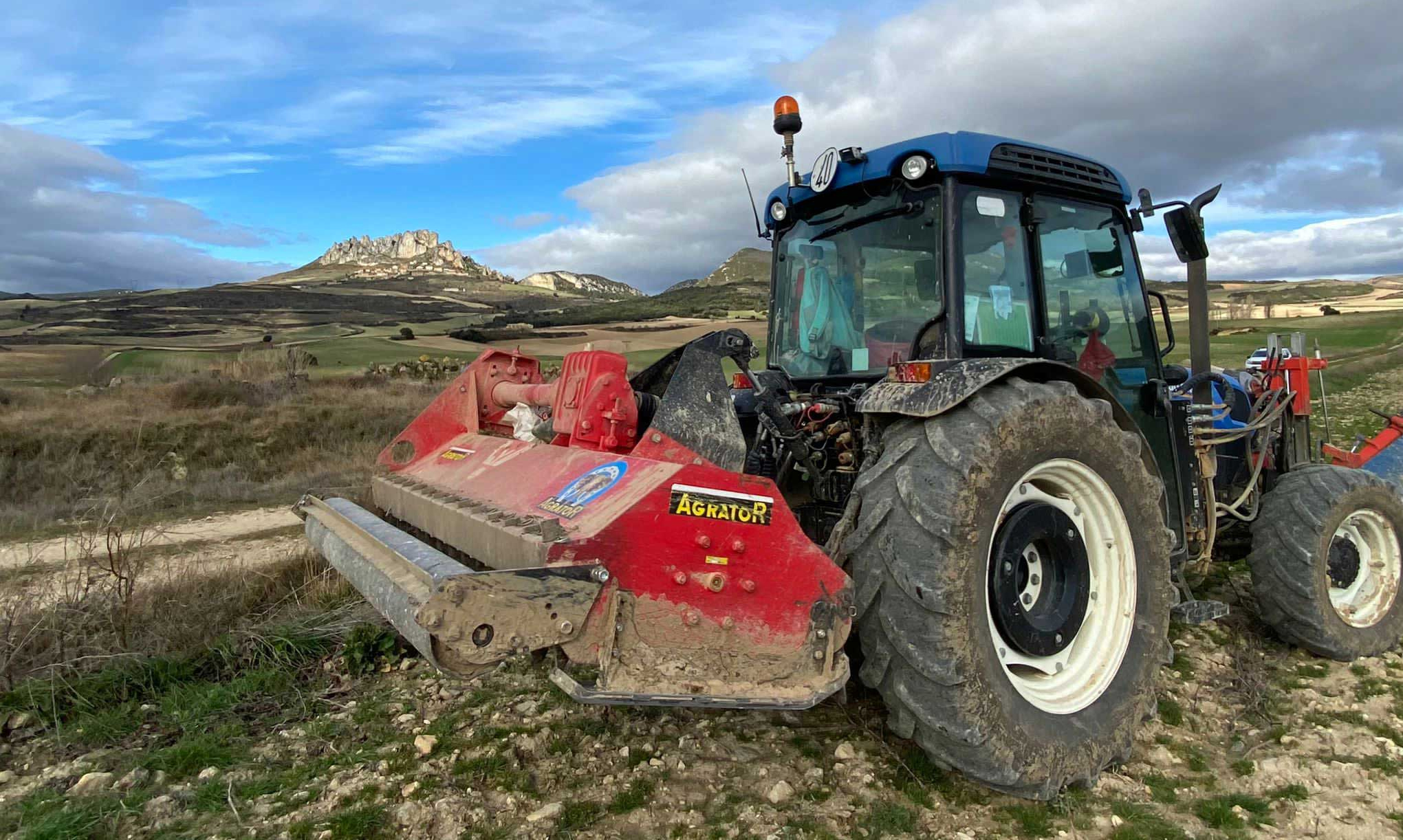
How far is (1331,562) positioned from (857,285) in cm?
314

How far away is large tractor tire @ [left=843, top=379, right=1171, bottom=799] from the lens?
2.83m

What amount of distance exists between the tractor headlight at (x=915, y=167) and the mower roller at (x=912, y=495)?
11 mm

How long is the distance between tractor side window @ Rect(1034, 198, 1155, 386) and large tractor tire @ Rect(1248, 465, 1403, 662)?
1.16m

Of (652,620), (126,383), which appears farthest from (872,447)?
(126,383)

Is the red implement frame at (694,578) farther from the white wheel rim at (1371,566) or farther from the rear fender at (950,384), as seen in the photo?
the white wheel rim at (1371,566)

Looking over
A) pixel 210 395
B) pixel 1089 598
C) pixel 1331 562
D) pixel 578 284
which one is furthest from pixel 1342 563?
pixel 578 284

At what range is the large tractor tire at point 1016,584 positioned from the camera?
2828 mm

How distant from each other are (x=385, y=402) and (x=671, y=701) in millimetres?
17347

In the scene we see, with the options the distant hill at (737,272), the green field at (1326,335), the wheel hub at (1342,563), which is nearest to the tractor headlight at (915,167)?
the wheel hub at (1342,563)

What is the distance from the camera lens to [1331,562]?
4.71 meters

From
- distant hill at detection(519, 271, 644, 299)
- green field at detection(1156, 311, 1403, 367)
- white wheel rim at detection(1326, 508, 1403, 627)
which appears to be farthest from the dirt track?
distant hill at detection(519, 271, 644, 299)

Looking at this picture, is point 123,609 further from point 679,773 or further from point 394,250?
point 394,250

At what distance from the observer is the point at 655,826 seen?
2943mm

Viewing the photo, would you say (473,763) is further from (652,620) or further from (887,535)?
(887,535)
